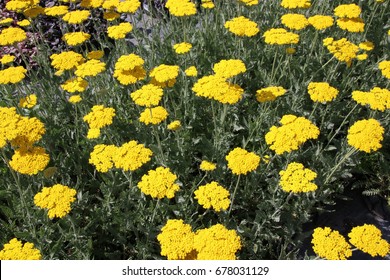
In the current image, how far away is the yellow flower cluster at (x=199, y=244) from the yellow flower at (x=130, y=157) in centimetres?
54

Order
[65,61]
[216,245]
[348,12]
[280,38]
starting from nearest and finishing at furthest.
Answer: [216,245] < [65,61] < [280,38] < [348,12]

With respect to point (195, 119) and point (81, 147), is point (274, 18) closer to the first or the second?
point (195, 119)

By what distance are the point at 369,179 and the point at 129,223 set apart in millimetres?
2472

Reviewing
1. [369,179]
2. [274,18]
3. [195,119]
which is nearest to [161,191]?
[195,119]

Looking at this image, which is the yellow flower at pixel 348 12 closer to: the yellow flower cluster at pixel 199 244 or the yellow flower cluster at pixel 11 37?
the yellow flower cluster at pixel 199 244

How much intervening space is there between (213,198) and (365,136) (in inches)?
44.7

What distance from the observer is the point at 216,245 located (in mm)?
2117

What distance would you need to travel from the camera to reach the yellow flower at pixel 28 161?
2.49 metres

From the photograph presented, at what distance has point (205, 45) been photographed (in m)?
4.61

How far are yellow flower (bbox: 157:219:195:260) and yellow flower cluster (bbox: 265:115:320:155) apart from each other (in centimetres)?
→ 84

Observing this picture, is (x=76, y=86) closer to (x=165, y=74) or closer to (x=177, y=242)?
(x=165, y=74)

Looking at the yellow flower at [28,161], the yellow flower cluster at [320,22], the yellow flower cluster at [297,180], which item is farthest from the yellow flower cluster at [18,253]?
the yellow flower cluster at [320,22]

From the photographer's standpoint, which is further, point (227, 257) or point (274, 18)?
point (274, 18)

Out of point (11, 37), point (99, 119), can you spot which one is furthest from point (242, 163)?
point (11, 37)
